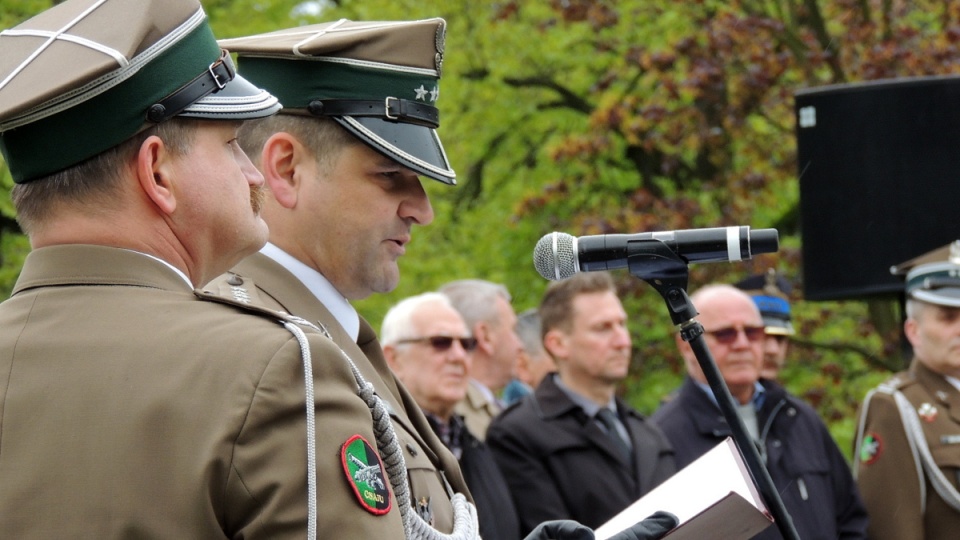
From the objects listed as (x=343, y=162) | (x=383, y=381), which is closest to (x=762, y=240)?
(x=383, y=381)

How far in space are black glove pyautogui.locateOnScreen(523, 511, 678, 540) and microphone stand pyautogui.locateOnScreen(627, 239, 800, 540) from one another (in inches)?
9.2

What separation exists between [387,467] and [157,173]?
0.58 meters

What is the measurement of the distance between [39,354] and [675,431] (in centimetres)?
442

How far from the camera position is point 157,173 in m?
1.96

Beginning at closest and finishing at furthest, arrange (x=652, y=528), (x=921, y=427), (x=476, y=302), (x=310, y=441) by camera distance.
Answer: (x=310, y=441)
(x=652, y=528)
(x=921, y=427)
(x=476, y=302)

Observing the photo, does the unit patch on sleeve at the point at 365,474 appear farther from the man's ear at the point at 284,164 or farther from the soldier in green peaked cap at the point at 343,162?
the man's ear at the point at 284,164

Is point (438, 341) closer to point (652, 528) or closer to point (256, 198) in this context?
point (652, 528)

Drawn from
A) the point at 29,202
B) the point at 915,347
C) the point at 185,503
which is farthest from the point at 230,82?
the point at 915,347

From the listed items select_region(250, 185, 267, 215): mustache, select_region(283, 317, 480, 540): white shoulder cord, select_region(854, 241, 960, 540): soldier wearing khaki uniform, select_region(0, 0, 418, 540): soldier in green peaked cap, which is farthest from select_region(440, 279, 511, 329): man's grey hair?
select_region(0, 0, 418, 540): soldier in green peaked cap

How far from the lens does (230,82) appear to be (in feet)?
6.73

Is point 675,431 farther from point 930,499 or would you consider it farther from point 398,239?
point 398,239

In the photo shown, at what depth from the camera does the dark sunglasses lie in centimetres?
615

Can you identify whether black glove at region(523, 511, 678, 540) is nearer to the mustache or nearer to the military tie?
the mustache

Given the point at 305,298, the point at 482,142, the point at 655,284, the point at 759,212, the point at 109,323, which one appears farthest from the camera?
the point at 482,142
